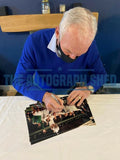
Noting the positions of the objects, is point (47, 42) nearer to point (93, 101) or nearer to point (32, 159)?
point (93, 101)

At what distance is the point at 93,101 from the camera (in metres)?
0.82

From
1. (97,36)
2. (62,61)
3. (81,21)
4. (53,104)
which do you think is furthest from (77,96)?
(97,36)

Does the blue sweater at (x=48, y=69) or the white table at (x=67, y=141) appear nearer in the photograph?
the white table at (x=67, y=141)

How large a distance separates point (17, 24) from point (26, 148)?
1392 millimetres

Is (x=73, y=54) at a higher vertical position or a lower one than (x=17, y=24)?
lower

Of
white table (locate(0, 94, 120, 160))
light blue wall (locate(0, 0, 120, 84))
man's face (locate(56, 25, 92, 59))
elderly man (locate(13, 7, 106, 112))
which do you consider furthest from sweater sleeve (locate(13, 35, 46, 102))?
light blue wall (locate(0, 0, 120, 84))

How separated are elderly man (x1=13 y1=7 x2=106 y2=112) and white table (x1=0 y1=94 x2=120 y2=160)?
0.51 ft

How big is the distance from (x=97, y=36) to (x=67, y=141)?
58.7 inches

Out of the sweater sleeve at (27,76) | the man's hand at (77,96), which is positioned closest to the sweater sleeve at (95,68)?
the man's hand at (77,96)

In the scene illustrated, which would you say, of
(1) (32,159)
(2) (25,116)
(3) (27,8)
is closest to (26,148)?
(1) (32,159)

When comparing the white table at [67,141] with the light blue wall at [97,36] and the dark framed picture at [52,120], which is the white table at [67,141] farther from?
the light blue wall at [97,36]

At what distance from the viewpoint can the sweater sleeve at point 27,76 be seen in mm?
827

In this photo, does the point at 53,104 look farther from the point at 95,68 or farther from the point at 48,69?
the point at 95,68

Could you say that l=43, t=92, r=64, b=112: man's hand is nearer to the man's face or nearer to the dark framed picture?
the dark framed picture
